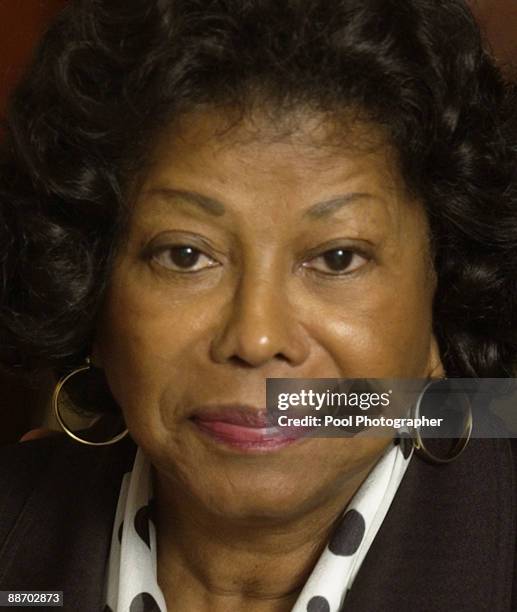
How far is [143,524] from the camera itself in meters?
1.36

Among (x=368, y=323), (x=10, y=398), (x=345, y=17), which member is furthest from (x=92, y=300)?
(x=10, y=398)

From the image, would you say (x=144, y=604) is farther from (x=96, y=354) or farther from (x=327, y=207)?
(x=327, y=207)

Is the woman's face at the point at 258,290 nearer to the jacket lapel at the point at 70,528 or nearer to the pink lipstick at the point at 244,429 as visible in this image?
the pink lipstick at the point at 244,429

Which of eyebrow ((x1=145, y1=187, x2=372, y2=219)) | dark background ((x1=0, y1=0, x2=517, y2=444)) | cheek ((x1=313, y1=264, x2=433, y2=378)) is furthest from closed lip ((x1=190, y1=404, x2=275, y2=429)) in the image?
dark background ((x1=0, y1=0, x2=517, y2=444))

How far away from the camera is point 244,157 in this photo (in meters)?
1.06

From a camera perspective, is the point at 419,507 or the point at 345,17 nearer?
the point at 345,17

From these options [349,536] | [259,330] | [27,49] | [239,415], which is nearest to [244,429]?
[239,415]

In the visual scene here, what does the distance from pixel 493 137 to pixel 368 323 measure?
30 cm

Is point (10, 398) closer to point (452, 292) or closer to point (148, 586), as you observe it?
point (148, 586)

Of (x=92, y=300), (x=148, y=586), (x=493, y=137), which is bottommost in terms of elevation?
(x=148, y=586)

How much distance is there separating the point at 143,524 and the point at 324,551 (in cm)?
28

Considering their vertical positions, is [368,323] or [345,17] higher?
[345,17]

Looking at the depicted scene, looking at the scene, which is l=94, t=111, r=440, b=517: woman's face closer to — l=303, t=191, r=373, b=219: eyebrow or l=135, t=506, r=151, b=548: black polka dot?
l=303, t=191, r=373, b=219: eyebrow

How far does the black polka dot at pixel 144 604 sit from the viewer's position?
1.27m
